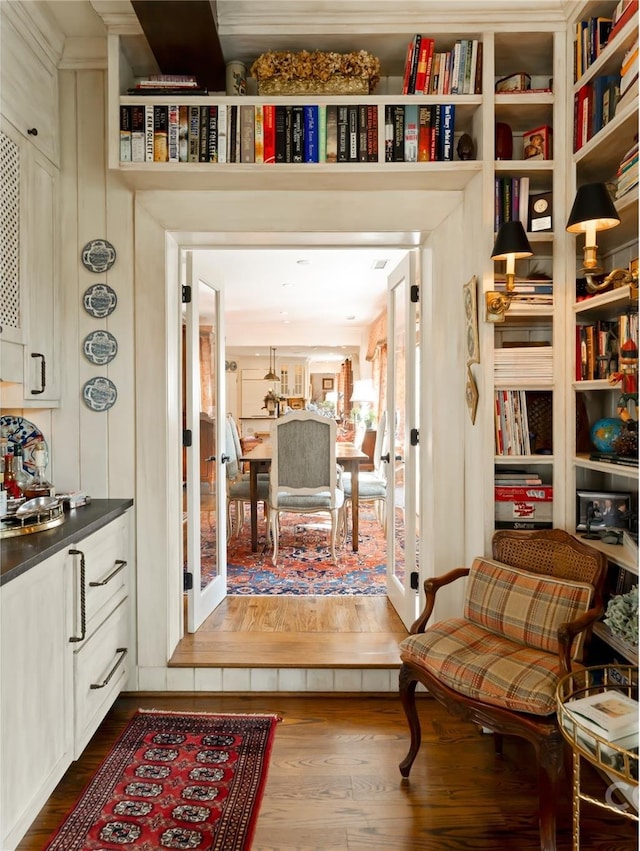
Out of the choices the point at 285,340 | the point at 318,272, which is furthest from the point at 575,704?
the point at 285,340

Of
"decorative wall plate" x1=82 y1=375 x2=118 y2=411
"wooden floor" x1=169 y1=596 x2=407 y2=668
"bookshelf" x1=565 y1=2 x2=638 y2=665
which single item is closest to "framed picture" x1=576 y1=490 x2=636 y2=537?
"bookshelf" x1=565 y1=2 x2=638 y2=665

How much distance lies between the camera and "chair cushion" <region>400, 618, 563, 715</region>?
158cm

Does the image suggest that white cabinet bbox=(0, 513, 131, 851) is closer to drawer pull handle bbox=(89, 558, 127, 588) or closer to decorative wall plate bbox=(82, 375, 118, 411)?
drawer pull handle bbox=(89, 558, 127, 588)

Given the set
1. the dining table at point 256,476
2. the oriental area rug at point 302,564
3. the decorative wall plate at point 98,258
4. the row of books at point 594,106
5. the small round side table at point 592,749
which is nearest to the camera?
the small round side table at point 592,749

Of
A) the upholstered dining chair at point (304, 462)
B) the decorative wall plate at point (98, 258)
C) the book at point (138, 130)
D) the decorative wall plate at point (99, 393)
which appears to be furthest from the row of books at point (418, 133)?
the upholstered dining chair at point (304, 462)

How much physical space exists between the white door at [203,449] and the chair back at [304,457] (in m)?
0.87

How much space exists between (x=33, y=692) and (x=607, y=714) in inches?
60.6

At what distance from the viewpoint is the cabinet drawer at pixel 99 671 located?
75.1 inches

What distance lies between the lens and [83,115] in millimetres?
2451

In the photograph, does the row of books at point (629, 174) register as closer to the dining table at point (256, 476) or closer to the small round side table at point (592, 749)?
the small round side table at point (592, 749)

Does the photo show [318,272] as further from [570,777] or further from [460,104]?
[570,777]

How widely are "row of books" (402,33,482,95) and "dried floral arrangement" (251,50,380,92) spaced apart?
0.52 ft

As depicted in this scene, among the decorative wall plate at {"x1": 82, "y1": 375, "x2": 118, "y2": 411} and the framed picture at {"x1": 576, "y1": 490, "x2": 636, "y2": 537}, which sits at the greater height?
the decorative wall plate at {"x1": 82, "y1": 375, "x2": 118, "y2": 411}

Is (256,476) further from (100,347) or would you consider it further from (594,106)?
(594,106)
